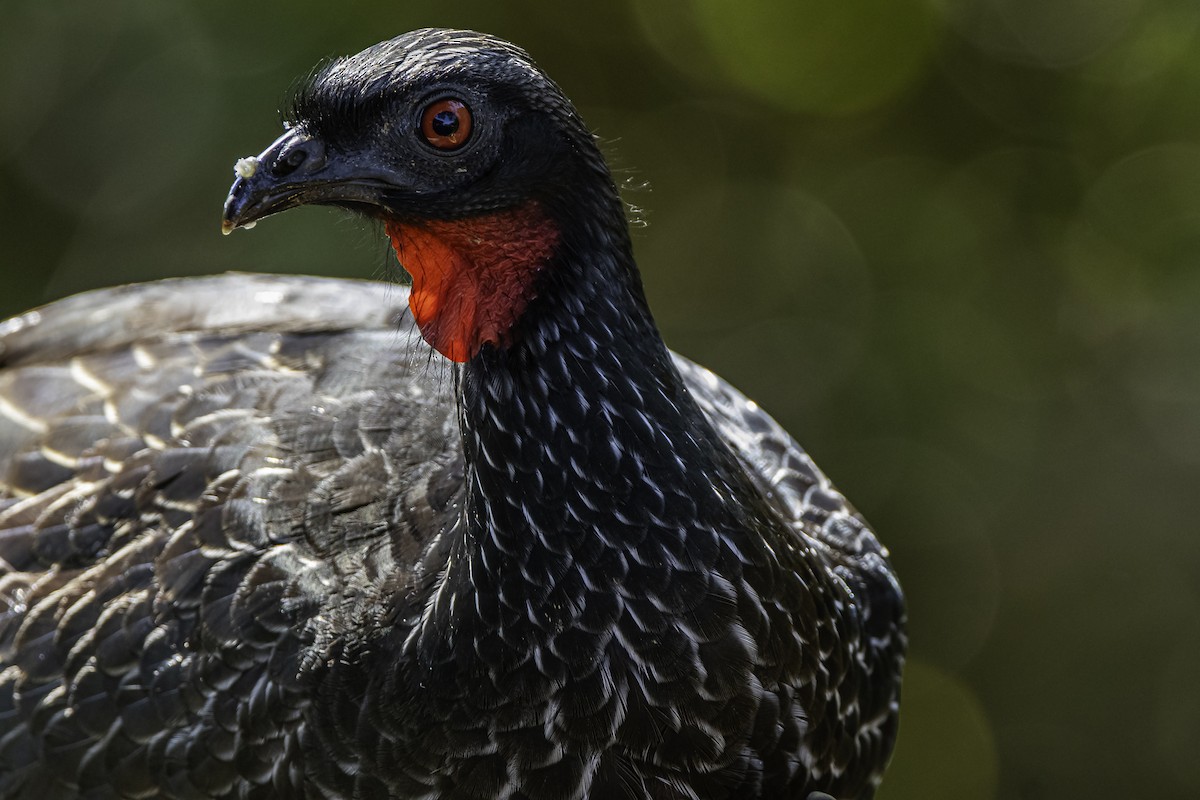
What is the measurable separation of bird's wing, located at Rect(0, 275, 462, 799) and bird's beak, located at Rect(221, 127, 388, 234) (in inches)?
14.5

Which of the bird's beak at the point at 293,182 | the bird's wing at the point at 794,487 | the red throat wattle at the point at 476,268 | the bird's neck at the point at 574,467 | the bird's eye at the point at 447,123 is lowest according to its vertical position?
the bird's wing at the point at 794,487

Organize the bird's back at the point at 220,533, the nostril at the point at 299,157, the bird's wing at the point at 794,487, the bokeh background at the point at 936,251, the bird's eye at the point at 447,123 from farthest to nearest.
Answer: the bokeh background at the point at 936,251 → the bird's wing at the point at 794,487 → the bird's back at the point at 220,533 → the nostril at the point at 299,157 → the bird's eye at the point at 447,123

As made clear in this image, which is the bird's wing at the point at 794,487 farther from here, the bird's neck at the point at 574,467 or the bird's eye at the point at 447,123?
the bird's eye at the point at 447,123

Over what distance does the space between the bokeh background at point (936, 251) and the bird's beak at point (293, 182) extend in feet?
9.40

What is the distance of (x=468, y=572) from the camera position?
8.48 feet

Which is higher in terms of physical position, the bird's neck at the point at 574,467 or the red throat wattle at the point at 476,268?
the red throat wattle at the point at 476,268

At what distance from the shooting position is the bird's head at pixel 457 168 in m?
2.44

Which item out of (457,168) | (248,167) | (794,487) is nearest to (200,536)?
(248,167)

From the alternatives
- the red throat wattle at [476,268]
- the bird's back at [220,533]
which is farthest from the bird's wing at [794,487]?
the red throat wattle at [476,268]

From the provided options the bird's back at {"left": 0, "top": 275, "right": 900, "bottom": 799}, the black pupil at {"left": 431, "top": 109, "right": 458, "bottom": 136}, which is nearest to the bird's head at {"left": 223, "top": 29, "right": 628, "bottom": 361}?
the black pupil at {"left": 431, "top": 109, "right": 458, "bottom": 136}

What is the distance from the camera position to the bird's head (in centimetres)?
244

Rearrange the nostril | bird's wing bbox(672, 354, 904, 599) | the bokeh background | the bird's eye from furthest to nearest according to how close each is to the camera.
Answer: the bokeh background
bird's wing bbox(672, 354, 904, 599)
the nostril
the bird's eye

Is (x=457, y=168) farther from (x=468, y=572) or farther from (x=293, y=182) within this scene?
(x=468, y=572)

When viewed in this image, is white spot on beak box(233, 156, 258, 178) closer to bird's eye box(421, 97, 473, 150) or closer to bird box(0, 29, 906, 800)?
bird box(0, 29, 906, 800)
